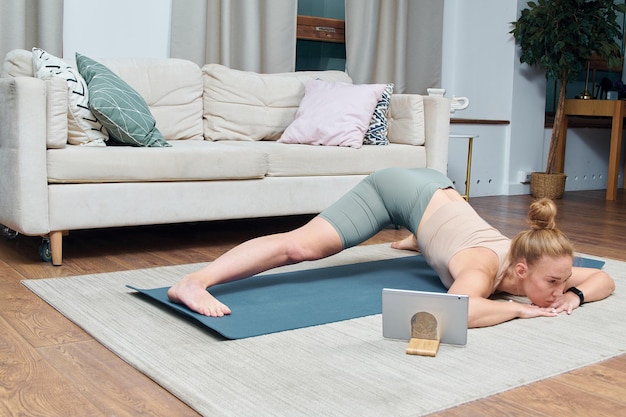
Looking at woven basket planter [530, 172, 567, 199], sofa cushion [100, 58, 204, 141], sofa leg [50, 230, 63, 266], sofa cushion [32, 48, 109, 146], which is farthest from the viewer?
woven basket planter [530, 172, 567, 199]

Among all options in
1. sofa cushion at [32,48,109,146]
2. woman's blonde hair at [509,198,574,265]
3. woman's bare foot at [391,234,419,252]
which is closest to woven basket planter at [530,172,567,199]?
woman's bare foot at [391,234,419,252]

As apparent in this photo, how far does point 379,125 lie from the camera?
3.99 metres

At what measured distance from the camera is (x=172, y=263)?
2.97 m

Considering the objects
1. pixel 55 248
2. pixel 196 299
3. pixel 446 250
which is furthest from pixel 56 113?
pixel 446 250

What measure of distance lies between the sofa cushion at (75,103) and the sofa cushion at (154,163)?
13 centimetres

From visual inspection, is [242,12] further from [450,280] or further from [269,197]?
[450,280]

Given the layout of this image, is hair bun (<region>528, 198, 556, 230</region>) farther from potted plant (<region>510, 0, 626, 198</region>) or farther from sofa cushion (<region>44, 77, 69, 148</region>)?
potted plant (<region>510, 0, 626, 198</region>)

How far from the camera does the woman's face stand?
6.68 feet

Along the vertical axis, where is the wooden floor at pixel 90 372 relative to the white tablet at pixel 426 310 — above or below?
below

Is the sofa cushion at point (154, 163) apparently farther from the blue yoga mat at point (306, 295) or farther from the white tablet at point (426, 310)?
the white tablet at point (426, 310)

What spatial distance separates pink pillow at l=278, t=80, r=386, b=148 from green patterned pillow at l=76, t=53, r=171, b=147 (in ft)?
2.80

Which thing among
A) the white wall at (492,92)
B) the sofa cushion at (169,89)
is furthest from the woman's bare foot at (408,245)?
the white wall at (492,92)

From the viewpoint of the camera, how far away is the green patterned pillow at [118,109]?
312 centimetres

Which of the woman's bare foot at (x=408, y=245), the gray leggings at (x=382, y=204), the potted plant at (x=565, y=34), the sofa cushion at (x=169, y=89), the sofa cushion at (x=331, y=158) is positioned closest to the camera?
the gray leggings at (x=382, y=204)
